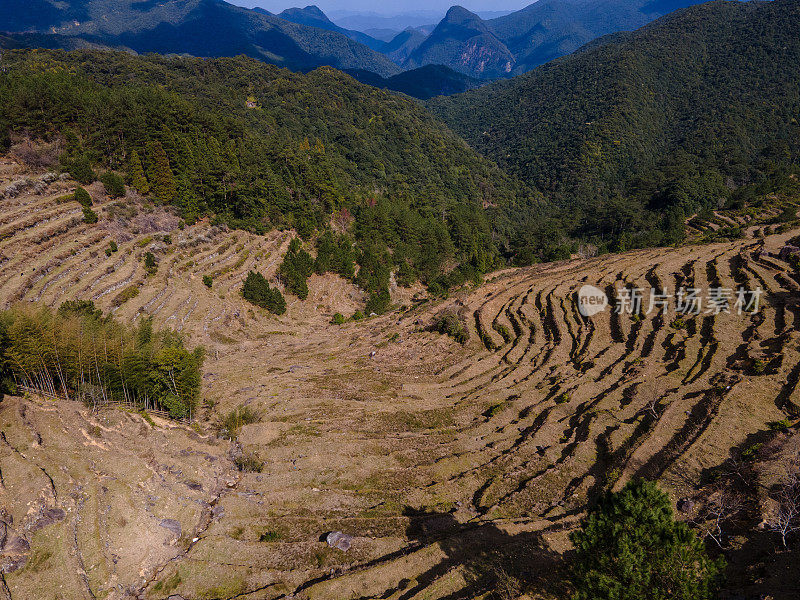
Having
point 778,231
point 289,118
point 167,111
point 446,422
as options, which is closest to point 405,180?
point 289,118

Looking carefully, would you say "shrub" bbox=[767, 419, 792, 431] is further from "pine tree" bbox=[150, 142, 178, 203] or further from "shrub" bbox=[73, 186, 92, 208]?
"pine tree" bbox=[150, 142, 178, 203]

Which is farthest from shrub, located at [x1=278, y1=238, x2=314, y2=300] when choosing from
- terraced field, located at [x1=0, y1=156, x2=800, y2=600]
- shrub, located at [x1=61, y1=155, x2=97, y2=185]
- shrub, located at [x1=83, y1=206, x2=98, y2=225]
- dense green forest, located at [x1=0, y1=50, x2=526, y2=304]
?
shrub, located at [x1=61, y1=155, x2=97, y2=185]

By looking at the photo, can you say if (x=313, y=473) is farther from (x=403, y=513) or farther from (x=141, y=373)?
(x=141, y=373)

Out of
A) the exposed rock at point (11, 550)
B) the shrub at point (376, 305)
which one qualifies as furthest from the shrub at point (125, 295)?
the shrub at point (376, 305)

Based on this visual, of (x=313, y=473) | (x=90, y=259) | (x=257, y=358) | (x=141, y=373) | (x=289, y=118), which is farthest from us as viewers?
(x=289, y=118)

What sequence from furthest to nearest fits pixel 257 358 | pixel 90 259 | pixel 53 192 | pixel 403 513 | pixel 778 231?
1. pixel 778 231
2. pixel 53 192
3. pixel 90 259
4. pixel 257 358
5. pixel 403 513

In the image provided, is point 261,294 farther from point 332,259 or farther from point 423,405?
point 423,405
